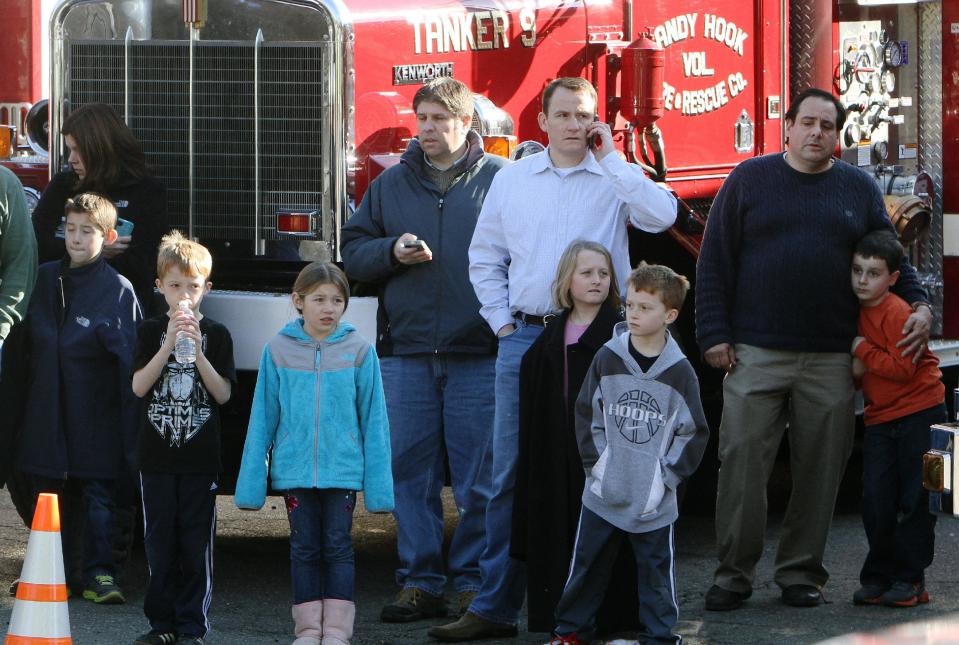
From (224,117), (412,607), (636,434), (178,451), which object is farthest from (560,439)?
(224,117)

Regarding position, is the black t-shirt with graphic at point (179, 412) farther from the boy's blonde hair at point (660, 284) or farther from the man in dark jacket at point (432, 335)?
the boy's blonde hair at point (660, 284)

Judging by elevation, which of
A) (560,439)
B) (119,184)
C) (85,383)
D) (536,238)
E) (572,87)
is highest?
(572,87)

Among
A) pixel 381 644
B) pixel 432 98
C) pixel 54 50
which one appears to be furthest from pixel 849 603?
pixel 54 50

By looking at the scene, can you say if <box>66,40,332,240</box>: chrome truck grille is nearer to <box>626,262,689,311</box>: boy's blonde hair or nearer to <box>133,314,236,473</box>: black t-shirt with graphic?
<box>133,314,236,473</box>: black t-shirt with graphic

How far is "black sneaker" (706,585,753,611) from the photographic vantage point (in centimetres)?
611

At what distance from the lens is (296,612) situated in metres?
5.39

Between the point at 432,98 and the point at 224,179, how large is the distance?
4.44 feet

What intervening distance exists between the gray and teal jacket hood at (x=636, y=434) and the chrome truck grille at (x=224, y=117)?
1941 millimetres

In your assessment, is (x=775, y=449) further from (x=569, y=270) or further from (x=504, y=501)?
(x=569, y=270)

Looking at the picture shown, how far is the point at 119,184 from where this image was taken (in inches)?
259

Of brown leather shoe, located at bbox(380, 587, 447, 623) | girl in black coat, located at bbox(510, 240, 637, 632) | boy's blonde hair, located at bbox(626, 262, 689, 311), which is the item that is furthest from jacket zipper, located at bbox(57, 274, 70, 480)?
boy's blonde hair, located at bbox(626, 262, 689, 311)

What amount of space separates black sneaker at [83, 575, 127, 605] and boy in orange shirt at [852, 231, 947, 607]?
8.46 feet

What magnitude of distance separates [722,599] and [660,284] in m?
1.38

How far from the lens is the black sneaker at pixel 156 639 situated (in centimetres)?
543
